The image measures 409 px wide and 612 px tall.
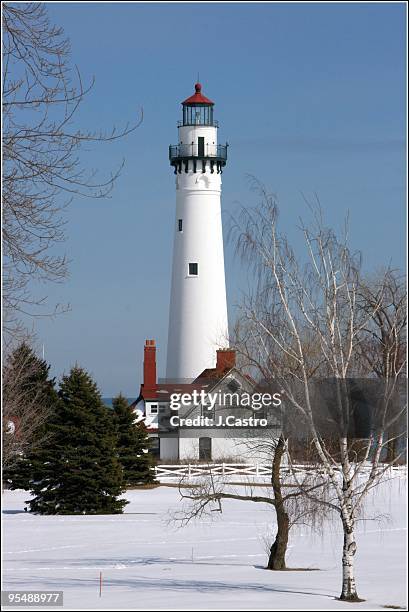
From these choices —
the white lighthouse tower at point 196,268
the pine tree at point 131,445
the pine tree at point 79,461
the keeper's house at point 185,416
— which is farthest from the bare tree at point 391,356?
the white lighthouse tower at point 196,268

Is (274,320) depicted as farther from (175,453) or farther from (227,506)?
(175,453)

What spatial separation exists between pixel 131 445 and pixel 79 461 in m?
6.64

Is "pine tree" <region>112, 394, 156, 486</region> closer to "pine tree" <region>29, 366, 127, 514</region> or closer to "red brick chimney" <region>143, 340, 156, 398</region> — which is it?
"pine tree" <region>29, 366, 127, 514</region>

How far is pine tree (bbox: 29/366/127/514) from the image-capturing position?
33656 mm

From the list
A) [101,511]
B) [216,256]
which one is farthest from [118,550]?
[216,256]

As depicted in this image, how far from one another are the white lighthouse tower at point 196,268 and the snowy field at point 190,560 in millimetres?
16966

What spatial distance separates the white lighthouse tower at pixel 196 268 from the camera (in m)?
52.6

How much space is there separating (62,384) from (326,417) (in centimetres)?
1936

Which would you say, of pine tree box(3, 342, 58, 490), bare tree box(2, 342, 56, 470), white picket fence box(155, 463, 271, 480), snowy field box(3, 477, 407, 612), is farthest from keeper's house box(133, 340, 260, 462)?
snowy field box(3, 477, 407, 612)

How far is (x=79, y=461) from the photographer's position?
33.7m

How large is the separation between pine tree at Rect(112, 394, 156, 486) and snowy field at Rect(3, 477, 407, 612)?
15.1ft

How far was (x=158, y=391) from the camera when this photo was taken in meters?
54.1

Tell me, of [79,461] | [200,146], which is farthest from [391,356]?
[200,146]

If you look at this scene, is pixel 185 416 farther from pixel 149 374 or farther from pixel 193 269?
pixel 193 269
